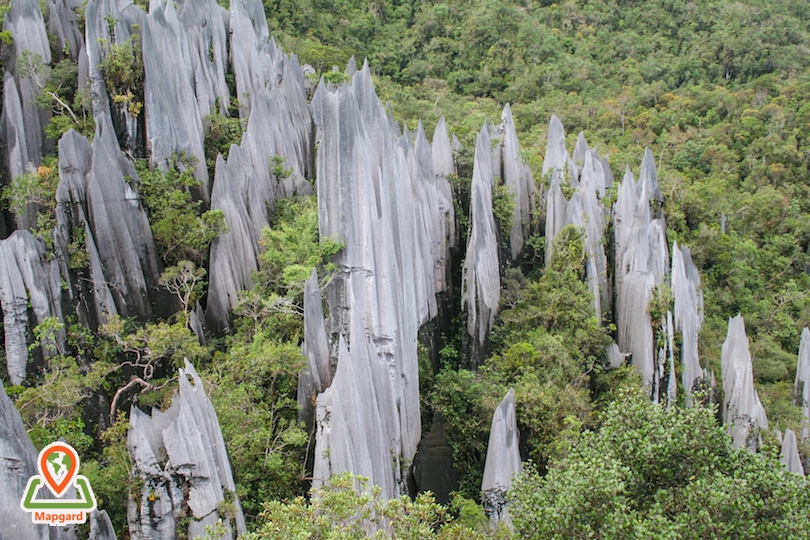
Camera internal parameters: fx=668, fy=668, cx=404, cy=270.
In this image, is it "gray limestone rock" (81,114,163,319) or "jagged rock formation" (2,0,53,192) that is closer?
"gray limestone rock" (81,114,163,319)

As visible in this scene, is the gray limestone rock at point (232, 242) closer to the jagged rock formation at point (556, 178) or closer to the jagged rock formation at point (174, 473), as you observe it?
the jagged rock formation at point (174, 473)

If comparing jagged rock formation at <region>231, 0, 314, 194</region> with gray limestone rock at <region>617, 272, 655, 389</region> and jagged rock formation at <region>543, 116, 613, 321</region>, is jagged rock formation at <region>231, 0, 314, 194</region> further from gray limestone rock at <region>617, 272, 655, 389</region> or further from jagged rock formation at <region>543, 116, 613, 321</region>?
gray limestone rock at <region>617, 272, 655, 389</region>

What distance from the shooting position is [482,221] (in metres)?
20.8

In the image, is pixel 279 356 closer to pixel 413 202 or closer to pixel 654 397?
pixel 413 202

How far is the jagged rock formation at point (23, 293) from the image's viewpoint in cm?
1441

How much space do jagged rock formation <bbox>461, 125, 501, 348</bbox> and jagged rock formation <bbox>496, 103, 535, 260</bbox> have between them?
2315mm

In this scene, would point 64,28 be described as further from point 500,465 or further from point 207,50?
point 500,465

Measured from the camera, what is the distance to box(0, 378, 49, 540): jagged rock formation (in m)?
8.05

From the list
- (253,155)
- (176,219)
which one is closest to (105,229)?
(176,219)

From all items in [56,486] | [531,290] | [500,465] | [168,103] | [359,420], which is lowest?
[500,465]

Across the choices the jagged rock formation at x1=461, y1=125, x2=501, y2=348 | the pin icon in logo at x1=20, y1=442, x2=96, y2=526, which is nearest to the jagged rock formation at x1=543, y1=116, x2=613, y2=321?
the jagged rock formation at x1=461, y1=125, x2=501, y2=348

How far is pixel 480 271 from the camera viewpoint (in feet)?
67.3

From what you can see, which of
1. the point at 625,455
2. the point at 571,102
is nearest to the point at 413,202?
the point at 625,455

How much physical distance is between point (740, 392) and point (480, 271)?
9030 mm
